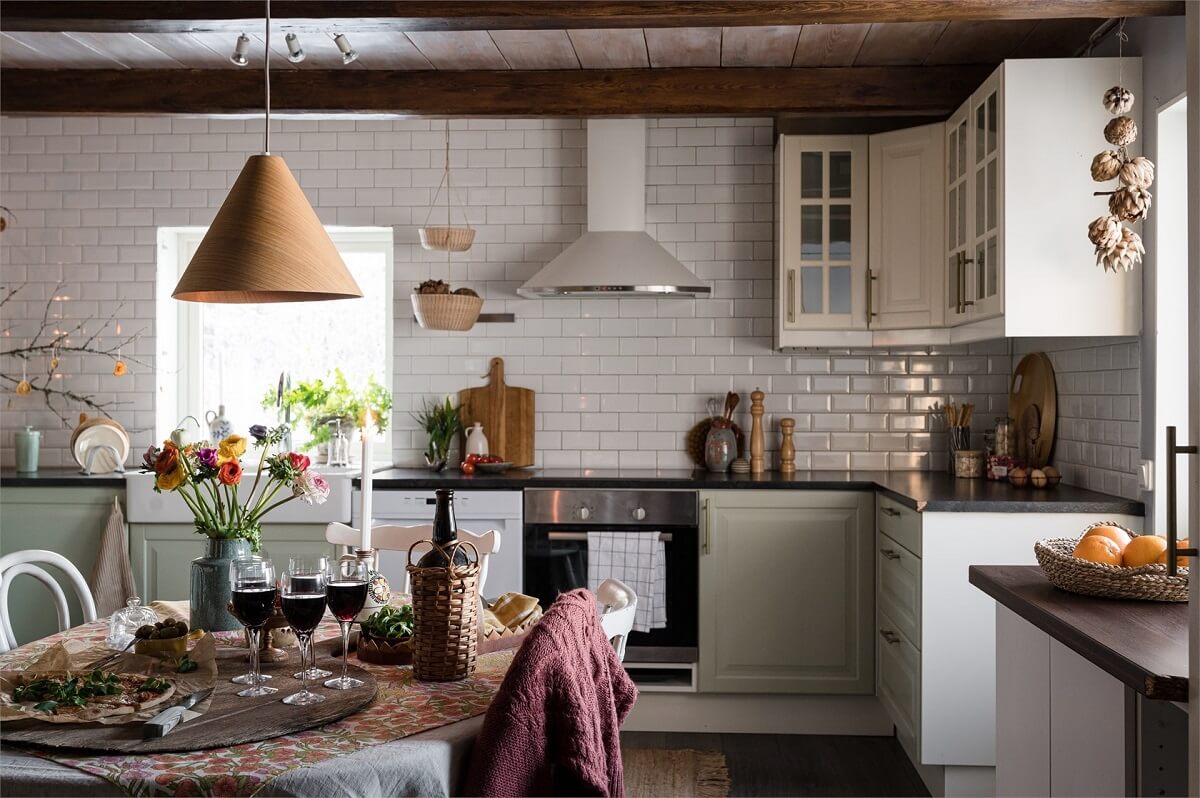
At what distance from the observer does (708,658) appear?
420 centimetres

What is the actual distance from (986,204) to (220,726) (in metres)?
3.03

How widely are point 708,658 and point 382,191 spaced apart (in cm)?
259

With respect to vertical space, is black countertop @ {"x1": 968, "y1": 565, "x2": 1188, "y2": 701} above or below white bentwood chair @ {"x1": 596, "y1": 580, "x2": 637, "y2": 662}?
above

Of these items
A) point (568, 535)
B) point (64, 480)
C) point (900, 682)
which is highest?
point (64, 480)

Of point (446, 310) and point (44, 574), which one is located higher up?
point (446, 310)

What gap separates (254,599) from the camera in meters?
1.76

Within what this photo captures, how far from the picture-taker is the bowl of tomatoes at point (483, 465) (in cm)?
459

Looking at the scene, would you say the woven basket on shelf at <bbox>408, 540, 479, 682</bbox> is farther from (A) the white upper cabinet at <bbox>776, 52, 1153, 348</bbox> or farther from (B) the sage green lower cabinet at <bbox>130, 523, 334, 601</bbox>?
(B) the sage green lower cabinet at <bbox>130, 523, 334, 601</bbox>

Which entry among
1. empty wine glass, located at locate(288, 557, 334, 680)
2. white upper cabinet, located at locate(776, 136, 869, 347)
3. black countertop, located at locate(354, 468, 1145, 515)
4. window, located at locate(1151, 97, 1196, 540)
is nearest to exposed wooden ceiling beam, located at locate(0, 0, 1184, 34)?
window, located at locate(1151, 97, 1196, 540)

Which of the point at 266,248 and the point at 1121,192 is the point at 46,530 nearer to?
the point at 266,248

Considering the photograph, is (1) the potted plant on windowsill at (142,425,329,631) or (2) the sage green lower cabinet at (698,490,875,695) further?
(2) the sage green lower cabinet at (698,490,875,695)

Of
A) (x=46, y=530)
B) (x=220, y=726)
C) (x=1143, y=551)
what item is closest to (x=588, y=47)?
(x=1143, y=551)

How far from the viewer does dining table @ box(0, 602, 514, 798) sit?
4.59 ft

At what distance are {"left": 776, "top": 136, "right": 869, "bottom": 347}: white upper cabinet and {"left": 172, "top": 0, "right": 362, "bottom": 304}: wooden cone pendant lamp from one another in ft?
8.76
